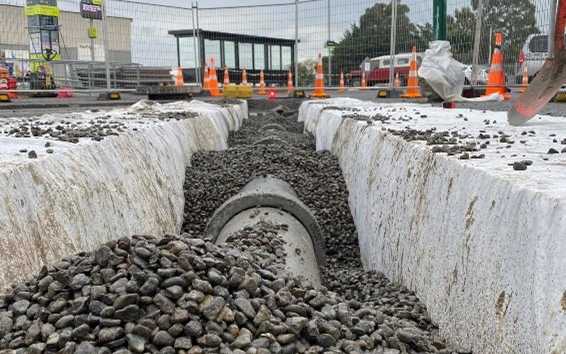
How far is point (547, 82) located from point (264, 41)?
1312 cm

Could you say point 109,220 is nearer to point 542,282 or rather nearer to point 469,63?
point 542,282

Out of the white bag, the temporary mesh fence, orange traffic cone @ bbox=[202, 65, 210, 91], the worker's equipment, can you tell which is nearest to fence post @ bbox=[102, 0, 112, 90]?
the temporary mesh fence

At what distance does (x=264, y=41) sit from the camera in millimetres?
15961

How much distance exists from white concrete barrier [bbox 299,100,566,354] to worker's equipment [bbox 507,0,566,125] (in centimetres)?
15

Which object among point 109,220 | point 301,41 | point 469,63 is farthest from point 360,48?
point 109,220

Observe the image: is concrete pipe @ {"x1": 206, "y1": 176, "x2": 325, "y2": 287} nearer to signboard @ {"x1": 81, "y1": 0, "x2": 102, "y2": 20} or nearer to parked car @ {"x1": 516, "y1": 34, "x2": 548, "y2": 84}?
parked car @ {"x1": 516, "y1": 34, "x2": 548, "y2": 84}

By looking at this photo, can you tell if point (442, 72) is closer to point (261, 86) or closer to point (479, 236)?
point (479, 236)

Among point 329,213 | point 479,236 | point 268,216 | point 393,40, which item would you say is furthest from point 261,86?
point 479,236

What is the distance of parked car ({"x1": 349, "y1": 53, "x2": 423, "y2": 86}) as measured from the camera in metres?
13.3

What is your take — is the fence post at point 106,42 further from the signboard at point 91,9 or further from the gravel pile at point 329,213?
the gravel pile at point 329,213

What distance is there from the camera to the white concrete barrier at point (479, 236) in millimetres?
1447

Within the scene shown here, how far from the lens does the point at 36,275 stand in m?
2.03

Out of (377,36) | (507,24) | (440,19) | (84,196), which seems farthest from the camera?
(377,36)

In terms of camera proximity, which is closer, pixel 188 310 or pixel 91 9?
pixel 188 310
